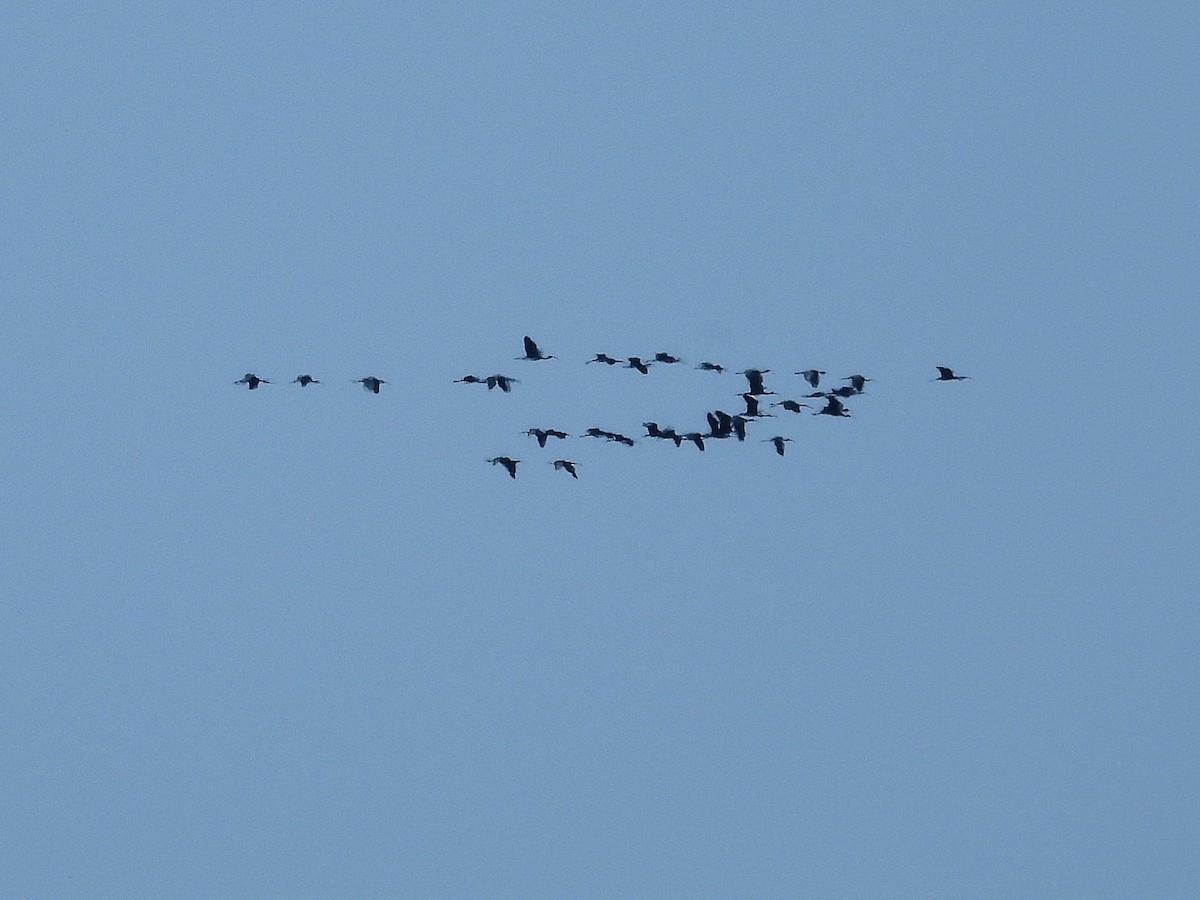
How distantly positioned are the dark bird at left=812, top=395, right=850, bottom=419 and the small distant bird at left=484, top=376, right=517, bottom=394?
11336 millimetres

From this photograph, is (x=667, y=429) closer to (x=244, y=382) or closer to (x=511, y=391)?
(x=511, y=391)

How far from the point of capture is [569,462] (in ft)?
202

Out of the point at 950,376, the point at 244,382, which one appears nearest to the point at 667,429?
the point at 950,376

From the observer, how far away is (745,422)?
58.6 m

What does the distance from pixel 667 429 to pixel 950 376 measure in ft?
34.8

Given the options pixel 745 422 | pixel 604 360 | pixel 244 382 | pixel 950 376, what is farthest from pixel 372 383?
pixel 950 376

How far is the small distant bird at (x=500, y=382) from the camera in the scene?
56.9 meters

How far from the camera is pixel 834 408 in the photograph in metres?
58.9

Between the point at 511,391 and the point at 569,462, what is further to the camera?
the point at 569,462

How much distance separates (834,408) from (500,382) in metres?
12.4

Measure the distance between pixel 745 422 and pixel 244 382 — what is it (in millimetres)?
18627

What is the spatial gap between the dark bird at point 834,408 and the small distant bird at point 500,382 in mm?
11336

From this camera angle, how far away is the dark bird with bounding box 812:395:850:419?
2309 inches

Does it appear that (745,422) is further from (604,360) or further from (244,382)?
(244,382)
